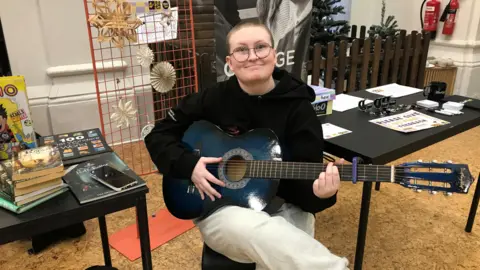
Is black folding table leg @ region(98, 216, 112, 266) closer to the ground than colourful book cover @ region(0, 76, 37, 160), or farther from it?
closer to the ground

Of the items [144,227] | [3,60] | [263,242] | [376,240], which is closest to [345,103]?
[376,240]

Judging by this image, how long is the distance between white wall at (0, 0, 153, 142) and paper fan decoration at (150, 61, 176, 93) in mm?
484

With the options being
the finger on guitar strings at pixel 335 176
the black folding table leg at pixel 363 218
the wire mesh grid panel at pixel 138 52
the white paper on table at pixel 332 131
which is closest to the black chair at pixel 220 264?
the finger on guitar strings at pixel 335 176

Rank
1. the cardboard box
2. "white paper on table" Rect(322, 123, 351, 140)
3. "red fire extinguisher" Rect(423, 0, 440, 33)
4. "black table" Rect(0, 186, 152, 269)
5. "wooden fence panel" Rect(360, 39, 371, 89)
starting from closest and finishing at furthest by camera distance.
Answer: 1. "black table" Rect(0, 186, 152, 269)
2. "white paper on table" Rect(322, 123, 351, 140)
3. the cardboard box
4. "wooden fence panel" Rect(360, 39, 371, 89)
5. "red fire extinguisher" Rect(423, 0, 440, 33)

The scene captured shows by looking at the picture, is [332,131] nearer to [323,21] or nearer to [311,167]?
[311,167]

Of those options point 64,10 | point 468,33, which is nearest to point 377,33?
point 468,33

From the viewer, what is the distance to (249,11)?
2.81m

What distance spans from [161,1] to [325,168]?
1.35m

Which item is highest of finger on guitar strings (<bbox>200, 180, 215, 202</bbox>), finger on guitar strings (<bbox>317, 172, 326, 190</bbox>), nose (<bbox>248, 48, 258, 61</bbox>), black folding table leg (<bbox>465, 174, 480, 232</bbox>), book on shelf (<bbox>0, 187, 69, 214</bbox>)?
nose (<bbox>248, 48, 258, 61</bbox>)

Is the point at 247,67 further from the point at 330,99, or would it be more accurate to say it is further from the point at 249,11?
the point at 249,11

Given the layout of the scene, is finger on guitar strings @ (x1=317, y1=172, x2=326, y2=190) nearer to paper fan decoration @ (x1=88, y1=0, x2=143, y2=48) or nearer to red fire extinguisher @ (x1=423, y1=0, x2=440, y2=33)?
paper fan decoration @ (x1=88, y1=0, x2=143, y2=48)

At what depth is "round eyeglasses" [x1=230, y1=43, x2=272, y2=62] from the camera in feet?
4.48

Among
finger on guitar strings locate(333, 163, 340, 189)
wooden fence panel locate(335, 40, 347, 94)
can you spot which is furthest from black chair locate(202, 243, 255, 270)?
wooden fence panel locate(335, 40, 347, 94)

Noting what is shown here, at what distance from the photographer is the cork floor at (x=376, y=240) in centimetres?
187
